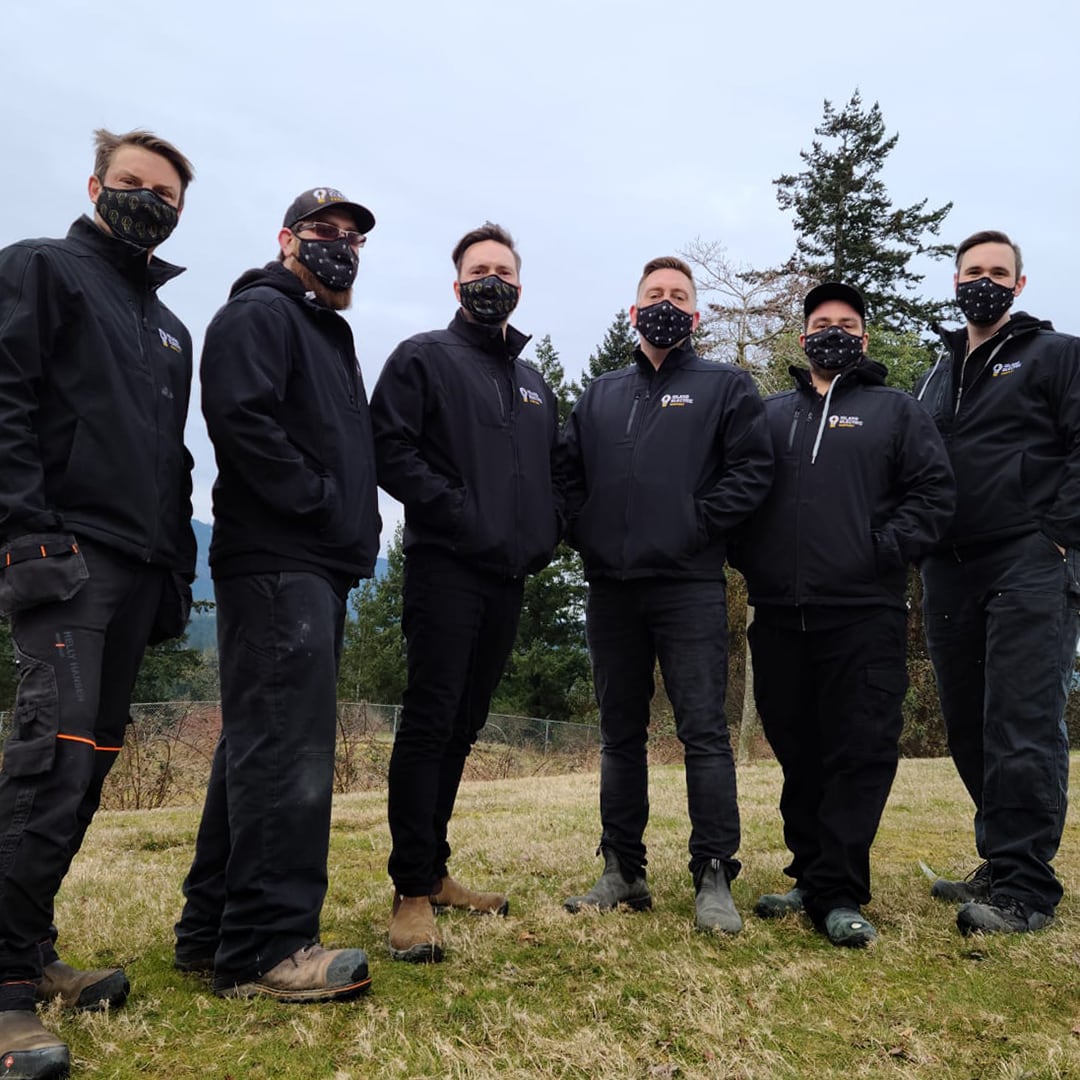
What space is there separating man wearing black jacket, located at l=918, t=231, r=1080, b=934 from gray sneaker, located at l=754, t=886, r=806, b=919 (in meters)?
0.69

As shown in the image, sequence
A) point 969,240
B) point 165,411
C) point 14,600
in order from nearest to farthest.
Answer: point 14,600 < point 165,411 < point 969,240

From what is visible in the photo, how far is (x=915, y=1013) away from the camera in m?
3.02

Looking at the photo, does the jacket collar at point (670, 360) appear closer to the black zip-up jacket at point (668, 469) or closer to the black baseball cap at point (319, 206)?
the black zip-up jacket at point (668, 469)

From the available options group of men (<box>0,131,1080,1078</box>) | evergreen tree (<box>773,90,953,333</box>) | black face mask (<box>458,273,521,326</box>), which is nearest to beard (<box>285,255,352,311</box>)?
group of men (<box>0,131,1080,1078</box>)

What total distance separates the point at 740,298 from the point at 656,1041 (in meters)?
20.1

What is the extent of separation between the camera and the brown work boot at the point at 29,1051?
2.44 metres

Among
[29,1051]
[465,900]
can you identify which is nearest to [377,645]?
[465,900]

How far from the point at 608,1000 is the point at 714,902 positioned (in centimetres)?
104

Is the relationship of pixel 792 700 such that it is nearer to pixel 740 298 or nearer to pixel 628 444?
pixel 628 444

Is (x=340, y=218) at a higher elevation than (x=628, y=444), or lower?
higher

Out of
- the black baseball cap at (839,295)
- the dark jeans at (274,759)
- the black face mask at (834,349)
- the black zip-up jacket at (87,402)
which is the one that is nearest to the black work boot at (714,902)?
the dark jeans at (274,759)

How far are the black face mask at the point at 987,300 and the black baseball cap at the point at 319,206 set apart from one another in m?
2.85

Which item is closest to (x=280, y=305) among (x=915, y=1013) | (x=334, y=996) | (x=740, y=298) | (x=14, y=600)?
(x=14, y=600)

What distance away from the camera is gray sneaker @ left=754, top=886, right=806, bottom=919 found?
4.26 m
